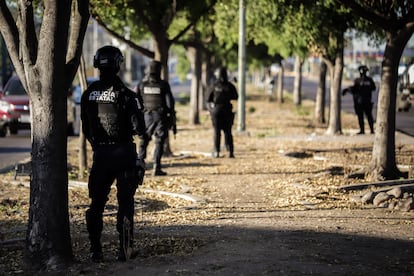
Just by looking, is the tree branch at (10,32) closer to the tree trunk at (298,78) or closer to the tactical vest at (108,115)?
the tactical vest at (108,115)

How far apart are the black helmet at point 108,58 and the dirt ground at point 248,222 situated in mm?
1722

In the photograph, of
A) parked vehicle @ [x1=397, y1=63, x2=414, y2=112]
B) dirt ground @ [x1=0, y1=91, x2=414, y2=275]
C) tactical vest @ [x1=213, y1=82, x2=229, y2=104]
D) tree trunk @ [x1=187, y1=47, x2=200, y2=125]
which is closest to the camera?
dirt ground @ [x1=0, y1=91, x2=414, y2=275]

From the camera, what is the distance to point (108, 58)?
783 centimetres

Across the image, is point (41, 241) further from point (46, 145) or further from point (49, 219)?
point (46, 145)

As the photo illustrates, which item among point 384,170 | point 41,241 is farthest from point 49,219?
point 384,170

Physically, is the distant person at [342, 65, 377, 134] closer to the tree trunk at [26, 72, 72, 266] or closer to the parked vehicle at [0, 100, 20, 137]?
the parked vehicle at [0, 100, 20, 137]

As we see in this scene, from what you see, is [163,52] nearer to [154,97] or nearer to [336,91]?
[154,97]

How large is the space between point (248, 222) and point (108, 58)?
314cm

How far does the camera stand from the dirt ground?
24.6 ft

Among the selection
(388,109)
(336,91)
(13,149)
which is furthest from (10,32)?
(336,91)

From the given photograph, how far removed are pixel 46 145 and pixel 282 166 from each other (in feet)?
31.9

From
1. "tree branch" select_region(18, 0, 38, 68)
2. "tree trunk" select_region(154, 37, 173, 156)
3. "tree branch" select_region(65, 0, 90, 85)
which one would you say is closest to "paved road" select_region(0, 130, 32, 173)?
"tree trunk" select_region(154, 37, 173, 156)

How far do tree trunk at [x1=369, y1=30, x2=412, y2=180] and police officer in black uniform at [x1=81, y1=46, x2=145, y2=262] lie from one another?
23.7ft

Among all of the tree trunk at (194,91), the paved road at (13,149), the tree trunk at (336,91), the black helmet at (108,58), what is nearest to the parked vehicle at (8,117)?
the paved road at (13,149)
